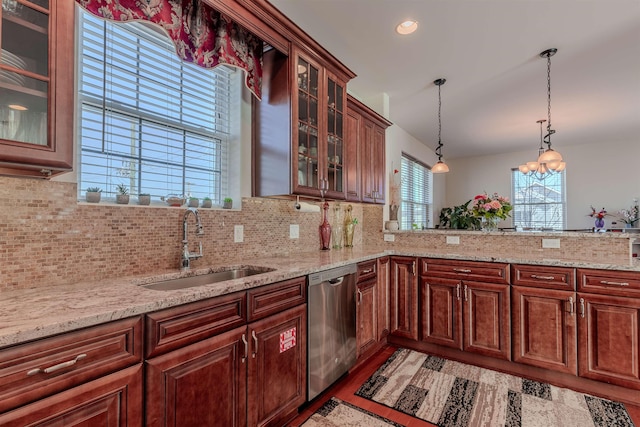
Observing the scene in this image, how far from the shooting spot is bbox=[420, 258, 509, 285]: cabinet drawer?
248cm

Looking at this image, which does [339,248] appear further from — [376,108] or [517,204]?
[517,204]

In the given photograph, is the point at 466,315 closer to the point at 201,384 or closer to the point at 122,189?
the point at 201,384

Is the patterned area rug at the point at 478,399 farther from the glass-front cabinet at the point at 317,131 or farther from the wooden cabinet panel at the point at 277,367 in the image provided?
the glass-front cabinet at the point at 317,131

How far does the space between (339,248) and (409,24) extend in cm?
208

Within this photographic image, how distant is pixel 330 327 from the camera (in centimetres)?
208

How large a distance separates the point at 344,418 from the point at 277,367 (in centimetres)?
61

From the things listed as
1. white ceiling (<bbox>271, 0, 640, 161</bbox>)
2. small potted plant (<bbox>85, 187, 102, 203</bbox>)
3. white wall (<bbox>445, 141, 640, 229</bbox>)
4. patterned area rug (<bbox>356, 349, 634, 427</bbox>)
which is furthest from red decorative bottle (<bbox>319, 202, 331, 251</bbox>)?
white wall (<bbox>445, 141, 640, 229</bbox>)

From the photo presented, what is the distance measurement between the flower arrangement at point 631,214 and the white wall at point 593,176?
91mm

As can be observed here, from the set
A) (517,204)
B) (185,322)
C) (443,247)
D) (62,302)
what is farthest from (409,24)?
(517,204)

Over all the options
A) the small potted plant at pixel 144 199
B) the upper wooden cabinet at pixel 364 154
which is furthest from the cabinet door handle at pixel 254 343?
the upper wooden cabinet at pixel 364 154

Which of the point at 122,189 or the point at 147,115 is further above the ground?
the point at 147,115

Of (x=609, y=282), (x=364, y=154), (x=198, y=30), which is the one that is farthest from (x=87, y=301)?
(x=609, y=282)

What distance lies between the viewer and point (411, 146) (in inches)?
224

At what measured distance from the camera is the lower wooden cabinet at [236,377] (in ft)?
3.90
